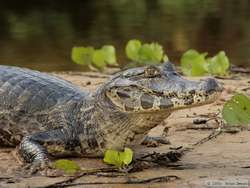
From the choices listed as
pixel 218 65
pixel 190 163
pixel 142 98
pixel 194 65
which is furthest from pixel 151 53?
pixel 142 98

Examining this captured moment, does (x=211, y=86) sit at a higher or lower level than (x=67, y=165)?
higher

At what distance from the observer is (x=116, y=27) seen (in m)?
12.9

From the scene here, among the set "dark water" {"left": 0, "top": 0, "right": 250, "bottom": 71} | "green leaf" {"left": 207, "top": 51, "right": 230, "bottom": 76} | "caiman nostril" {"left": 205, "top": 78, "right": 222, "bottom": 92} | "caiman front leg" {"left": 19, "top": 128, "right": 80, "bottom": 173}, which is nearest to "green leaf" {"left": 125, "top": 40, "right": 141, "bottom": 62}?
"green leaf" {"left": 207, "top": 51, "right": 230, "bottom": 76}

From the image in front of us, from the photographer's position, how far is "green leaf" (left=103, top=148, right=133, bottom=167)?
3.67 meters

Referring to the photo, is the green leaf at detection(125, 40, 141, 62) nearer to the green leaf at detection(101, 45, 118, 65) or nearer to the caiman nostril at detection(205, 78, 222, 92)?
the green leaf at detection(101, 45, 118, 65)

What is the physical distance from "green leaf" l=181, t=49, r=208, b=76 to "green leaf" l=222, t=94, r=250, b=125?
280 centimetres

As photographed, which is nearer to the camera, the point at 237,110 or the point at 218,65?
the point at 237,110

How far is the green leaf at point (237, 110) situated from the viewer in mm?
3896

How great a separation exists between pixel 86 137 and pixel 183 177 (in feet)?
2.31

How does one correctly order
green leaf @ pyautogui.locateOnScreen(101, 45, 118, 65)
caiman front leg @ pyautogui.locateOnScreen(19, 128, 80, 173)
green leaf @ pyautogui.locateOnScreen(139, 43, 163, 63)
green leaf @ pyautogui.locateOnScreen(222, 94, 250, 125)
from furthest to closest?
green leaf @ pyautogui.locateOnScreen(101, 45, 118, 65) → green leaf @ pyautogui.locateOnScreen(139, 43, 163, 63) → caiman front leg @ pyautogui.locateOnScreen(19, 128, 80, 173) → green leaf @ pyautogui.locateOnScreen(222, 94, 250, 125)

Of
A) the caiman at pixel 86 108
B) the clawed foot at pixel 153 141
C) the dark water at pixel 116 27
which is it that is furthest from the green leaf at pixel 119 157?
the dark water at pixel 116 27

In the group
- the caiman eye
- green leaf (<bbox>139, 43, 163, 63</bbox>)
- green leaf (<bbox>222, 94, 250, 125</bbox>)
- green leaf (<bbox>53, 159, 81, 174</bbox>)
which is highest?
green leaf (<bbox>139, 43, 163, 63</bbox>)

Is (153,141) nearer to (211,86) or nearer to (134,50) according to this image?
(211,86)

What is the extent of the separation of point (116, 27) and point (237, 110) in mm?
9037
